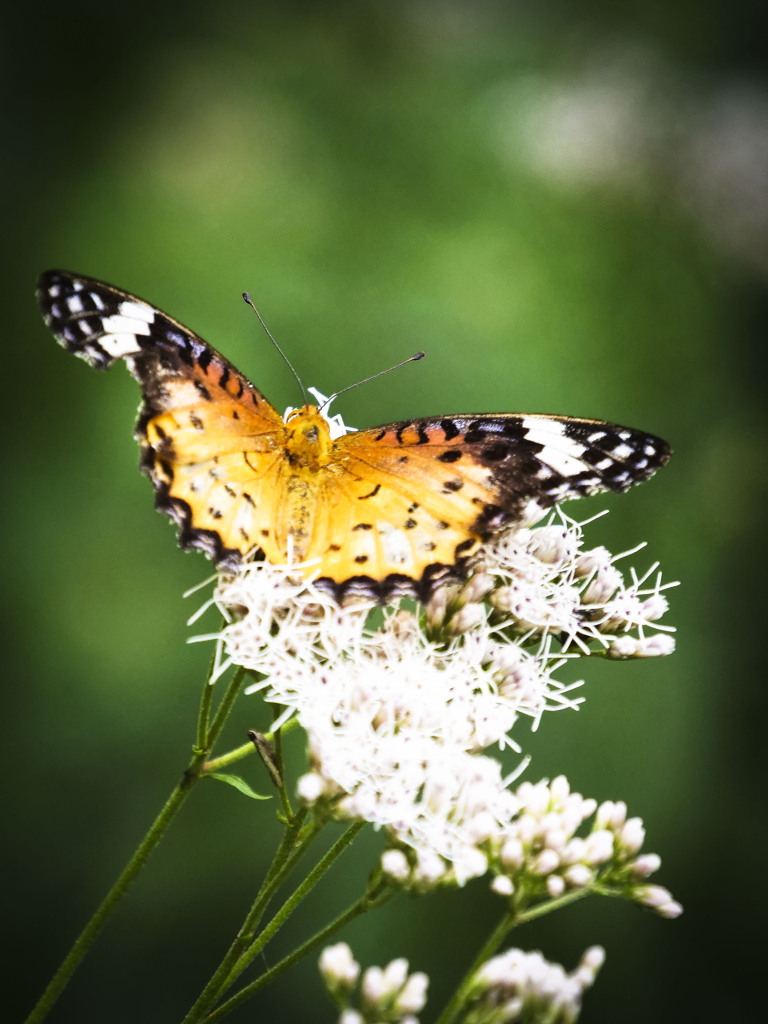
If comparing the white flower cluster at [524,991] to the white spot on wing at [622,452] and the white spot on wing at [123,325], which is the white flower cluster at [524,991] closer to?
the white spot on wing at [622,452]

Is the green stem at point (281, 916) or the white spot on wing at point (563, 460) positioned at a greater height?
the white spot on wing at point (563, 460)

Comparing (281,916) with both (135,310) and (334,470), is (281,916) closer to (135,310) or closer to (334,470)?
(334,470)

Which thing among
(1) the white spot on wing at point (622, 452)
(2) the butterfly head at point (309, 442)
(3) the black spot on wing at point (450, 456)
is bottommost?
(1) the white spot on wing at point (622, 452)

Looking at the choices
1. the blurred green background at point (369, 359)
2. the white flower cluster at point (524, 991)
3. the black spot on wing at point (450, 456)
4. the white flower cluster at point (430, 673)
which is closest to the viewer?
the white flower cluster at point (524, 991)

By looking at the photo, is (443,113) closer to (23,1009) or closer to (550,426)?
(550,426)

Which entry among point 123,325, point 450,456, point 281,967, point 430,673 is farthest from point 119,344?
point 281,967

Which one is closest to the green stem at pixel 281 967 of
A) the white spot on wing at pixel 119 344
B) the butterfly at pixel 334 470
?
the butterfly at pixel 334 470

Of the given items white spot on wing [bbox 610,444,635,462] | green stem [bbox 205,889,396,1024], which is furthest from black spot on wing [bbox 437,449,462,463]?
green stem [bbox 205,889,396,1024]

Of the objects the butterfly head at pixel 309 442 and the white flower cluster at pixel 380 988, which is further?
the butterfly head at pixel 309 442
